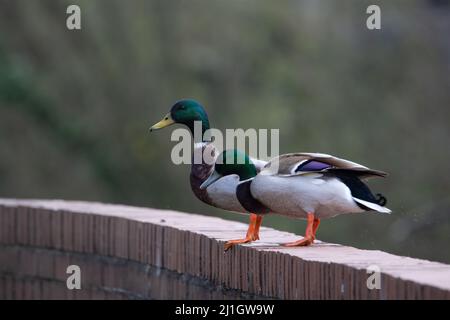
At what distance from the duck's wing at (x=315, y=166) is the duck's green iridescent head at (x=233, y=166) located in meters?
0.17

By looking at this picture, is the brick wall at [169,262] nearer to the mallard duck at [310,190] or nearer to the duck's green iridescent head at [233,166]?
the mallard duck at [310,190]

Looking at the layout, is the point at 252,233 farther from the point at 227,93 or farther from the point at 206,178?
the point at 227,93

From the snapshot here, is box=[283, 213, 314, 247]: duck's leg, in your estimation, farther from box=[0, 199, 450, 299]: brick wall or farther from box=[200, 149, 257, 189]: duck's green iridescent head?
box=[200, 149, 257, 189]: duck's green iridescent head

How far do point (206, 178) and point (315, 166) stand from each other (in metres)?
0.74

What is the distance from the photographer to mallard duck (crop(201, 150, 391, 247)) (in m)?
5.01

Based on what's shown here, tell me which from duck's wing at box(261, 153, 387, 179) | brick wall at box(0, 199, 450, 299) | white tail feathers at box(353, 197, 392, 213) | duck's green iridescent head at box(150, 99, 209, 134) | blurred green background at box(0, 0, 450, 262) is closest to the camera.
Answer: brick wall at box(0, 199, 450, 299)

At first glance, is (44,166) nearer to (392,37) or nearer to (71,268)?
(392,37)

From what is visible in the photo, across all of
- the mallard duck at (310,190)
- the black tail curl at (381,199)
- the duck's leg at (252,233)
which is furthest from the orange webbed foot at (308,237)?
the black tail curl at (381,199)

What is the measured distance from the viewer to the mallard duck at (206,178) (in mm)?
5320

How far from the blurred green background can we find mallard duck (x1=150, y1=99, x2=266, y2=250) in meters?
7.56

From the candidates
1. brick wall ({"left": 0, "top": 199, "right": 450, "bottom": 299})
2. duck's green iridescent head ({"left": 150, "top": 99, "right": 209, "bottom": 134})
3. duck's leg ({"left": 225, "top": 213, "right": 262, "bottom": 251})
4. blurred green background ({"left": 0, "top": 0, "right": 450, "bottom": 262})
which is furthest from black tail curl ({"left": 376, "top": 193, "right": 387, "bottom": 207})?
blurred green background ({"left": 0, "top": 0, "right": 450, "bottom": 262})

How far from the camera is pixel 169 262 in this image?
5.70m
